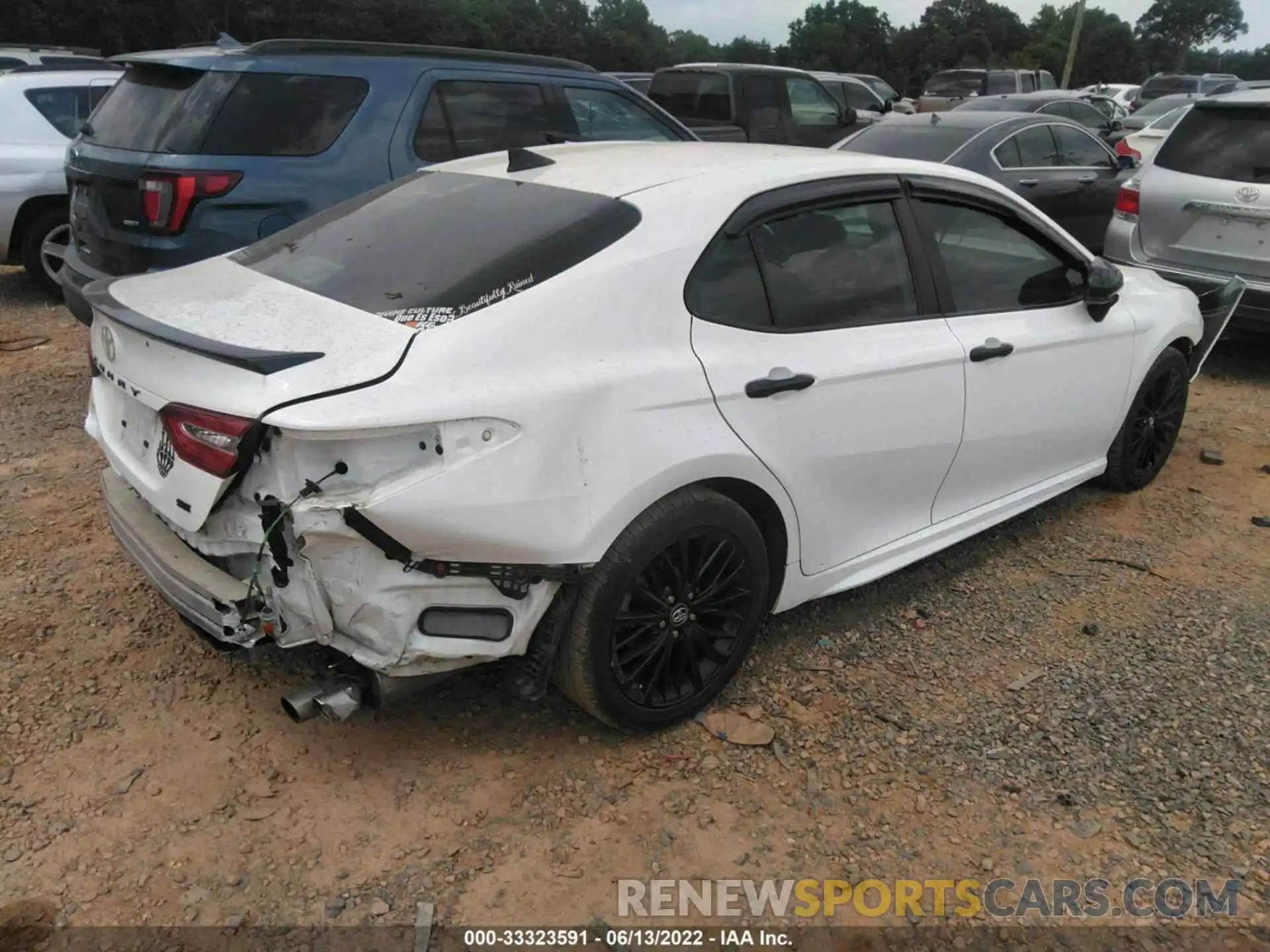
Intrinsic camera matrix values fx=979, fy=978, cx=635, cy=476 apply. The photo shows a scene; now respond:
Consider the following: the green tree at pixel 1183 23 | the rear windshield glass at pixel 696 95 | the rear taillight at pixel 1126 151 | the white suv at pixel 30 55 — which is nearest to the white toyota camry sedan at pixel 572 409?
the rear windshield glass at pixel 696 95

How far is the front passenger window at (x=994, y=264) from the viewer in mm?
3496

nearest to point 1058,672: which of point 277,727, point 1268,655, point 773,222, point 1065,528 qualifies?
point 1268,655

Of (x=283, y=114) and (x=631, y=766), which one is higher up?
(x=283, y=114)

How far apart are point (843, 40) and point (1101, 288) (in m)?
62.6

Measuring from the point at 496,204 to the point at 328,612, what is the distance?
1.34 m

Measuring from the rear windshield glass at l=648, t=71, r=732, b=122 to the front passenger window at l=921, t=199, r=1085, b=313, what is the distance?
6548mm

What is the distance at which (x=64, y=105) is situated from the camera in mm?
7711

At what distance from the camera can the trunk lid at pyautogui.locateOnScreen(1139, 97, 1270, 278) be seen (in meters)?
6.14

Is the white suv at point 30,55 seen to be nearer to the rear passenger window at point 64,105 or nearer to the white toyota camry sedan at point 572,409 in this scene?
the rear passenger window at point 64,105

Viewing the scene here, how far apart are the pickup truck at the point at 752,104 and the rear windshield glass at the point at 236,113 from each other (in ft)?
16.5

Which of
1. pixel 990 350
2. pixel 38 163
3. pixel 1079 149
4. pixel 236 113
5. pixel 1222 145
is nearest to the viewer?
pixel 990 350

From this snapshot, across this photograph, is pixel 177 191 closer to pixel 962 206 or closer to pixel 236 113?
pixel 236 113

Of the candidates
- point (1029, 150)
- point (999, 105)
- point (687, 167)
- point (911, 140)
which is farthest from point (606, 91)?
point (999, 105)

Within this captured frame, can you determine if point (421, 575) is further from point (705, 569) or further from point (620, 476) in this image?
point (705, 569)
